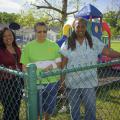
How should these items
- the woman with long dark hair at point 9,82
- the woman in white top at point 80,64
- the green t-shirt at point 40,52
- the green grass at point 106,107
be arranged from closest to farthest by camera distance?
the woman in white top at point 80,64 → the green t-shirt at point 40,52 → the woman with long dark hair at point 9,82 → the green grass at point 106,107

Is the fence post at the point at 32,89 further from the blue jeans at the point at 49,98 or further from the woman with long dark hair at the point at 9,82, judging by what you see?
the woman with long dark hair at the point at 9,82

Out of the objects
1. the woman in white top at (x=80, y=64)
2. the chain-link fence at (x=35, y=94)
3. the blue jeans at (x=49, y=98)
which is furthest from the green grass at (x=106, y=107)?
the woman in white top at (x=80, y=64)

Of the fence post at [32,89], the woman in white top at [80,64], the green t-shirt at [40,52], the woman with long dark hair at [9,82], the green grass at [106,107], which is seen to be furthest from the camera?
the green grass at [106,107]

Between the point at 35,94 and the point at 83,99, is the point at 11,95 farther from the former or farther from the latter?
the point at 35,94

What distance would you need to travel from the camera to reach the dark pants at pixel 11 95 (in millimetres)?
4449

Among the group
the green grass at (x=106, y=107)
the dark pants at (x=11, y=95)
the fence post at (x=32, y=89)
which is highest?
the fence post at (x=32, y=89)

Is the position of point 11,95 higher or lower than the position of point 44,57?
lower

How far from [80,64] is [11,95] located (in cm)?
115

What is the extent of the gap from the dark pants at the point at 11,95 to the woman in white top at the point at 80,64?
803 millimetres

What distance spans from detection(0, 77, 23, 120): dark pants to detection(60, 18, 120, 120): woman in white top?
803 millimetres

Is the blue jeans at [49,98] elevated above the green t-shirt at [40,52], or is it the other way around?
the green t-shirt at [40,52]

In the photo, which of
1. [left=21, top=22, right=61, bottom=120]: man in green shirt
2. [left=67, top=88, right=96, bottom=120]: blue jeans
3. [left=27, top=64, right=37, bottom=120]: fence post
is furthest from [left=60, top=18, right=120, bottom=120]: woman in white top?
[left=27, top=64, right=37, bottom=120]: fence post

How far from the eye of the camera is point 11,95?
450cm

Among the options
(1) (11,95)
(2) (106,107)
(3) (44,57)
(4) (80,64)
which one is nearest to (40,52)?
(3) (44,57)
